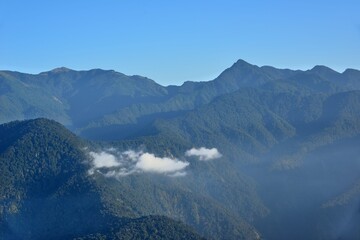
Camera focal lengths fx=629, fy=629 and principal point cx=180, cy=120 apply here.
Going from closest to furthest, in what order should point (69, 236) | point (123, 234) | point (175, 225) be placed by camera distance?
point (123, 234), point (175, 225), point (69, 236)

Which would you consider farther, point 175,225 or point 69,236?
point 69,236

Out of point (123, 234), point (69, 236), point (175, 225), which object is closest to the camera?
point (123, 234)

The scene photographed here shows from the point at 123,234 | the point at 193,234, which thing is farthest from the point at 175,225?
the point at 123,234

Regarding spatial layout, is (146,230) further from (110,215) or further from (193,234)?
(110,215)

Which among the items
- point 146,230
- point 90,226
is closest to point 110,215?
point 90,226

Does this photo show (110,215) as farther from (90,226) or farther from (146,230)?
(146,230)

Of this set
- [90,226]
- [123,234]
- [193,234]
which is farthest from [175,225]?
[90,226]

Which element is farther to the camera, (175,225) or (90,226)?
(90,226)

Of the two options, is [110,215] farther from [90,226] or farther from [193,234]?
[193,234]
